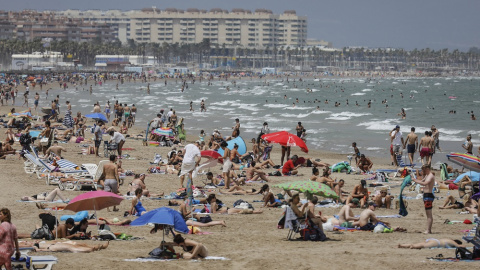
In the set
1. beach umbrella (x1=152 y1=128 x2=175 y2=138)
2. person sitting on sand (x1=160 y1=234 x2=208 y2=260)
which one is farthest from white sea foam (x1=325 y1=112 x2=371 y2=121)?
person sitting on sand (x1=160 y1=234 x2=208 y2=260)

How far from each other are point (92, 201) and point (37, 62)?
13008 cm

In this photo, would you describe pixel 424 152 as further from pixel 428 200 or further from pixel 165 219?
pixel 165 219

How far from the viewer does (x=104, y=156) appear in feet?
70.6

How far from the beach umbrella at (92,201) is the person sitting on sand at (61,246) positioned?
0.74m

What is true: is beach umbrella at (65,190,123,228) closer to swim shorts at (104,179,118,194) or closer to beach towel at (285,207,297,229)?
beach towel at (285,207,297,229)

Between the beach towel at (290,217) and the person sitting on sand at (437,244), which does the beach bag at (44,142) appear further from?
the person sitting on sand at (437,244)

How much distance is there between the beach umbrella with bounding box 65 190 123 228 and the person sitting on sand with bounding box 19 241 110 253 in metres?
0.74

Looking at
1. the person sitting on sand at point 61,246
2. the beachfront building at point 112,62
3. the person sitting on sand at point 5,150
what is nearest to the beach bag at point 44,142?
the person sitting on sand at point 5,150

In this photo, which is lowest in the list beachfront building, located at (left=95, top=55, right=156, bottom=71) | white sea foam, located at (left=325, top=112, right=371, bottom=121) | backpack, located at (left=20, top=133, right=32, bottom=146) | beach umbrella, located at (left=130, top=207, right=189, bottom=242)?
white sea foam, located at (left=325, top=112, right=371, bottom=121)

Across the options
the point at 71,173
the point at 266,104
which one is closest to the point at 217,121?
the point at 266,104

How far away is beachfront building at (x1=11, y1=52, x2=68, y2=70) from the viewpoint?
132 m

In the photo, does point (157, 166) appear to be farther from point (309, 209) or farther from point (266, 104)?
point (266, 104)

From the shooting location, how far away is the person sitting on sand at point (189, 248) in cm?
1021

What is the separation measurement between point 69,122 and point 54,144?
9614mm
